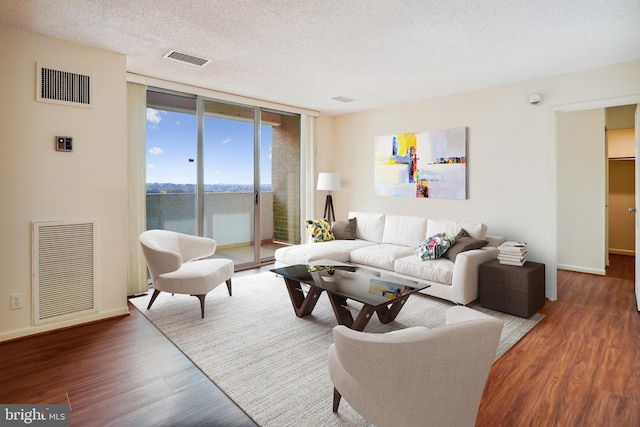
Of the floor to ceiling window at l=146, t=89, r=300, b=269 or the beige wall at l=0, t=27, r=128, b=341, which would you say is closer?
the beige wall at l=0, t=27, r=128, b=341

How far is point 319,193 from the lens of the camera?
251 inches

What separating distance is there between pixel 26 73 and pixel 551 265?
18.2ft

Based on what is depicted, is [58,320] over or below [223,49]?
below

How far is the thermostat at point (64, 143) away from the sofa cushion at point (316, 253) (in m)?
2.63

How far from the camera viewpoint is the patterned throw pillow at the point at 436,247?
13.1 feet

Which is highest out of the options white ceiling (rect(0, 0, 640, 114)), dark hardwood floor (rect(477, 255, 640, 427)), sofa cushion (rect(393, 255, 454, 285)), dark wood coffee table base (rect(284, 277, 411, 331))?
white ceiling (rect(0, 0, 640, 114))

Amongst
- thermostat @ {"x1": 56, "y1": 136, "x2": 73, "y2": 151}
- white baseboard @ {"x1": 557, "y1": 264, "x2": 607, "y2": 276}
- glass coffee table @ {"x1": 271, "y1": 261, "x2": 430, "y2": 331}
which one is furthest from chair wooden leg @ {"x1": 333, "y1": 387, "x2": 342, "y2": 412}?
white baseboard @ {"x1": 557, "y1": 264, "x2": 607, "y2": 276}

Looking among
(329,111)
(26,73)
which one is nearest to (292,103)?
(329,111)

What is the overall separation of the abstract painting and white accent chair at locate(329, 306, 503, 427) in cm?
368

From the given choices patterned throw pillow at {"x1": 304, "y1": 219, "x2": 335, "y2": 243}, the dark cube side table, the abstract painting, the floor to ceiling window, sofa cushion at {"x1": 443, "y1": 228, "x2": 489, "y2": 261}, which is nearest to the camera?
the dark cube side table

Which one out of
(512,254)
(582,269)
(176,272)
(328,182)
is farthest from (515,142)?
(176,272)

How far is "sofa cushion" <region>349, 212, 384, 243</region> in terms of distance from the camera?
5.32 m

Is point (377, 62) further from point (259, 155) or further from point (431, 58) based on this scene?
point (259, 155)

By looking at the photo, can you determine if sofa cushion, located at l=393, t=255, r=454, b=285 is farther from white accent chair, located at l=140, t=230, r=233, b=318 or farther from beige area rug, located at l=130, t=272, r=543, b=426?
white accent chair, located at l=140, t=230, r=233, b=318
